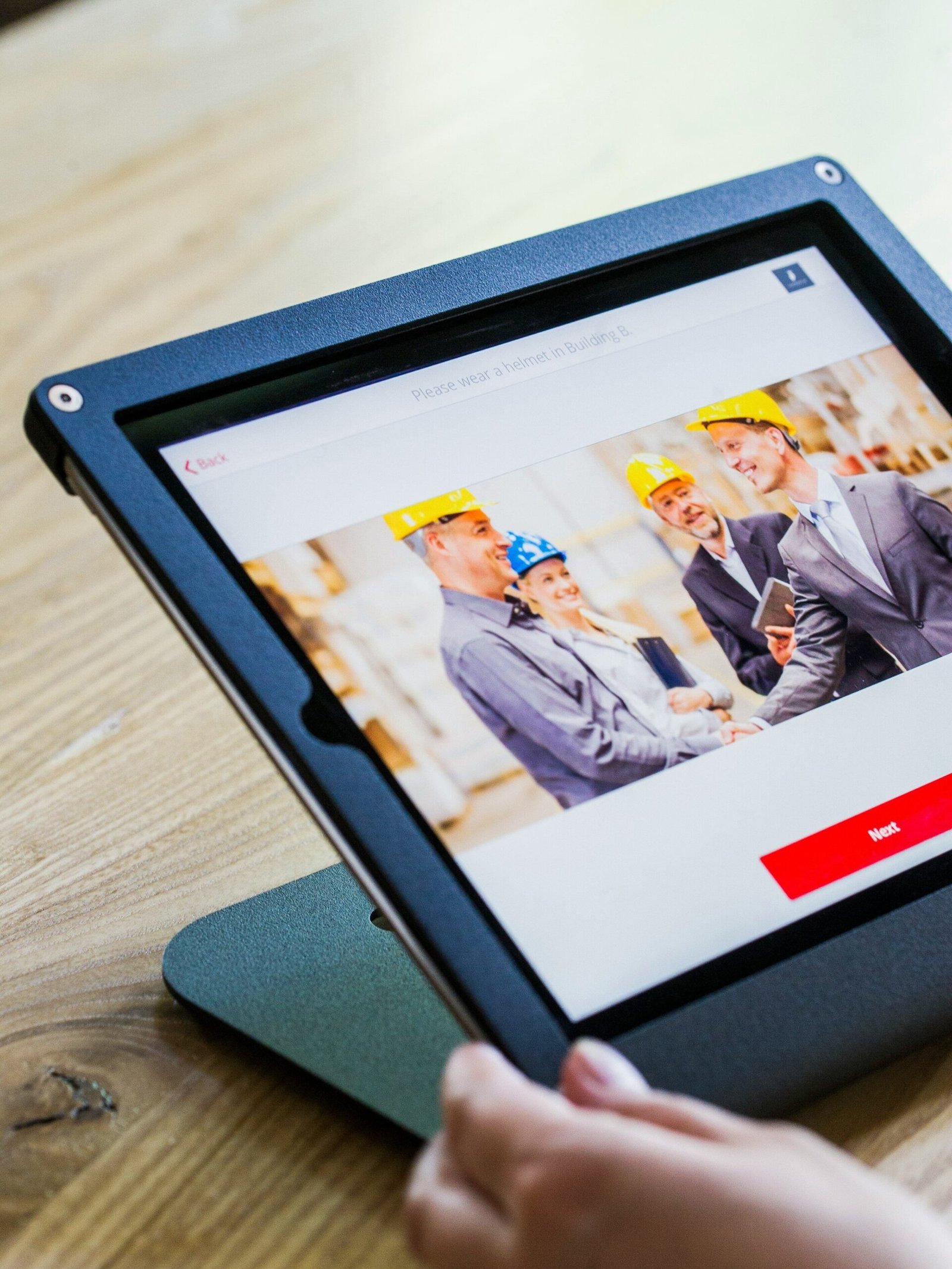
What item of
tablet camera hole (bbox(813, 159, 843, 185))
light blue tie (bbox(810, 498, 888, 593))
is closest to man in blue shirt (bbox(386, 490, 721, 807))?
light blue tie (bbox(810, 498, 888, 593))

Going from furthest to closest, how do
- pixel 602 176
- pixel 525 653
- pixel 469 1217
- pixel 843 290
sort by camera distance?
pixel 602 176, pixel 843 290, pixel 525 653, pixel 469 1217

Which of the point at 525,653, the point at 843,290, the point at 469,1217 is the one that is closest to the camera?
the point at 469,1217

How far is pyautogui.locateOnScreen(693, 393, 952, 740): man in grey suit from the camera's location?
47cm

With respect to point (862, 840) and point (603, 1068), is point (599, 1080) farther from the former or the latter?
point (862, 840)

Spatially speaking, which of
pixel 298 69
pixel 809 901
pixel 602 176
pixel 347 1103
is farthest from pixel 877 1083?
pixel 298 69

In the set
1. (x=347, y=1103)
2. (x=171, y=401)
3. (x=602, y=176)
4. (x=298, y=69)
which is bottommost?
(x=347, y=1103)

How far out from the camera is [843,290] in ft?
1.78

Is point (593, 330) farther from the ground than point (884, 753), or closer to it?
farther from the ground

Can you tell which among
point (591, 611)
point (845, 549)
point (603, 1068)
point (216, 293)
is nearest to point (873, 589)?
point (845, 549)

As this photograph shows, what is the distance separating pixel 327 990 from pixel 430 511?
195mm

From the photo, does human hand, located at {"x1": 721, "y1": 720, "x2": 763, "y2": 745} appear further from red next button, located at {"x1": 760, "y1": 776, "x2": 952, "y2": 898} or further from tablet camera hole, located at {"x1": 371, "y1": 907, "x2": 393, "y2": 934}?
tablet camera hole, located at {"x1": 371, "y1": 907, "x2": 393, "y2": 934}

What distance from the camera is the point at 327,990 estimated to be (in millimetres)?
488

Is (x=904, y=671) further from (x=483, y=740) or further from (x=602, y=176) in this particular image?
(x=602, y=176)

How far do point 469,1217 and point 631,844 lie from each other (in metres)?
0.13
